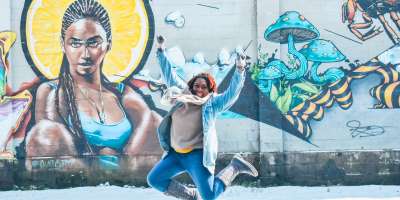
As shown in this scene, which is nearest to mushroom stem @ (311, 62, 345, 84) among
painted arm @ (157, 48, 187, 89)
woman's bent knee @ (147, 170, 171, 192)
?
painted arm @ (157, 48, 187, 89)

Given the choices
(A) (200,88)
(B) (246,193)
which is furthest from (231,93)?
(B) (246,193)

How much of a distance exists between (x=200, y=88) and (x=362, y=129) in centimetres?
442

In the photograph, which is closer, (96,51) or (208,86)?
(208,86)

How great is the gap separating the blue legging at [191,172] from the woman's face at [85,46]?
4.06 metres

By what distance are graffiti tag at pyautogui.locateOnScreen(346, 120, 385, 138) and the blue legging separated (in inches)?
165

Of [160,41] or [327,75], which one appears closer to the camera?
[160,41]

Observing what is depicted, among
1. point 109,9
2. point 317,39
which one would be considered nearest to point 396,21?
point 317,39

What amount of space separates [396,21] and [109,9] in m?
4.16

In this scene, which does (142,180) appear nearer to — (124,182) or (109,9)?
(124,182)

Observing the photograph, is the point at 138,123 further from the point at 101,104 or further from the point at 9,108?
the point at 9,108

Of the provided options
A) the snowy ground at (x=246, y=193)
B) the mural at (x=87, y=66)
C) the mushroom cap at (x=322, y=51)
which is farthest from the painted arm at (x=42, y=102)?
the mushroom cap at (x=322, y=51)

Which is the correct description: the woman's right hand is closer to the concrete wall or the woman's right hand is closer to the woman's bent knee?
the woman's bent knee

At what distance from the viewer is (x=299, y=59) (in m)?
9.01

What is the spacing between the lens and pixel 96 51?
9.07 meters
